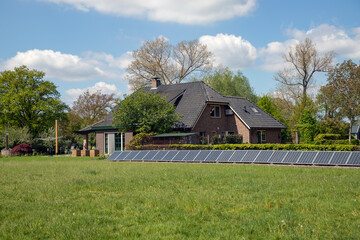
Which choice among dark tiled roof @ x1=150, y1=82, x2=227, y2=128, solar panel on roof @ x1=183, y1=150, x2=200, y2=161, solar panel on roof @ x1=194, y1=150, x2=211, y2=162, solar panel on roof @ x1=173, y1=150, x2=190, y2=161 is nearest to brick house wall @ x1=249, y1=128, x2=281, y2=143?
dark tiled roof @ x1=150, y1=82, x2=227, y2=128

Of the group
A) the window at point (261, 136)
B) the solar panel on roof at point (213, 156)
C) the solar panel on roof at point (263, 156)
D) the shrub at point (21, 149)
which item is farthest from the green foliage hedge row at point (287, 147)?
the shrub at point (21, 149)

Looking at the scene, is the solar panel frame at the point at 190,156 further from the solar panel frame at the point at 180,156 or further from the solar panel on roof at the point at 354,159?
the solar panel on roof at the point at 354,159

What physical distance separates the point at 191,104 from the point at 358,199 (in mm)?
30569

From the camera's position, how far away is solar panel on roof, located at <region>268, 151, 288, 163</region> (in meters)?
20.3

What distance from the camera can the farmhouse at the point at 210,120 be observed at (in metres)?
38.7

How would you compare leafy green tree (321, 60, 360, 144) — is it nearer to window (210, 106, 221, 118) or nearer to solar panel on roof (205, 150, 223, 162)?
window (210, 106, 221, 118)

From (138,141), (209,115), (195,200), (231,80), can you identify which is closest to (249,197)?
(195,200)

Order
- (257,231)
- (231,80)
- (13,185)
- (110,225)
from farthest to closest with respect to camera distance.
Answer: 1. (231,80)
2. (13,185)
3. (110,225)
4. (257,231)

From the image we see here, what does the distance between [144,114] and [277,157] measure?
53.1ft

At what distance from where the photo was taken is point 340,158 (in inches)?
739

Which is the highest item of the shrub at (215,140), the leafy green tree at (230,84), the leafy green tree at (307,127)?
the leafy green tree at (230,84)

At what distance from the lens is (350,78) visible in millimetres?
44531

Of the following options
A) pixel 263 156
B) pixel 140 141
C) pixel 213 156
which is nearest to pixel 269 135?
pixel 140 141

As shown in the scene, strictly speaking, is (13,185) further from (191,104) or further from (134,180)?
(191,104)
